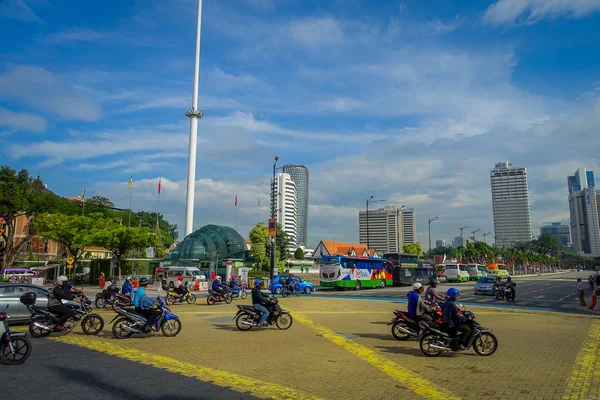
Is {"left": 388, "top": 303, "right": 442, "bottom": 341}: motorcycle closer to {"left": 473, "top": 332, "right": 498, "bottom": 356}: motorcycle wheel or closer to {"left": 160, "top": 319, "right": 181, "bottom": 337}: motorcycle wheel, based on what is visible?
{"left": 473, "top": 332, "right": 498, "bottom": 356}: motorcycle wheel

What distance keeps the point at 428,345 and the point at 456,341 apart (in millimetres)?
650

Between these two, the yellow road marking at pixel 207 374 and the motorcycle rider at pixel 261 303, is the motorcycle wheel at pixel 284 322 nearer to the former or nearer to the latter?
the motorcycle rider at pixel 261 303

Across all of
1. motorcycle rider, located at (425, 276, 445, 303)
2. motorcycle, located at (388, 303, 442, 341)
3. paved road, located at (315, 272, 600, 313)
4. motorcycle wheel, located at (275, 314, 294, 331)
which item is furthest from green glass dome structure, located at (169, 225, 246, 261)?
motorcycle, located at (388, 303, 442, 341)

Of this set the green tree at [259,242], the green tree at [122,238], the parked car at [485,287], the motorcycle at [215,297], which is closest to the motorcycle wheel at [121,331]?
the motorcycle at [215,297]

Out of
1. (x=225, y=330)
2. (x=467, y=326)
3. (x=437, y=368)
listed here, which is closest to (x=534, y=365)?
(x=467, y=326)

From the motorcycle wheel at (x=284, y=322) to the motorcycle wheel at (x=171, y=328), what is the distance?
3.29m

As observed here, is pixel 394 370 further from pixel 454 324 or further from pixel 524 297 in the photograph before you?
pixel 524 297

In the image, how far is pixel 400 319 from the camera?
12.0 m

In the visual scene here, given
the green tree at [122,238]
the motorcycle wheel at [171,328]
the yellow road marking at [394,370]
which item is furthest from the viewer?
the green tree at [122,238]

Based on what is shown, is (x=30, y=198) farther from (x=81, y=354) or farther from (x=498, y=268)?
(x=498, y=268)

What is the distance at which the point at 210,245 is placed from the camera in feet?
188

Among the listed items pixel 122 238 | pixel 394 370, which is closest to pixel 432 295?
pixel 394 370

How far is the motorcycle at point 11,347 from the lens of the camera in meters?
8.34

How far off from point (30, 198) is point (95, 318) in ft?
131
